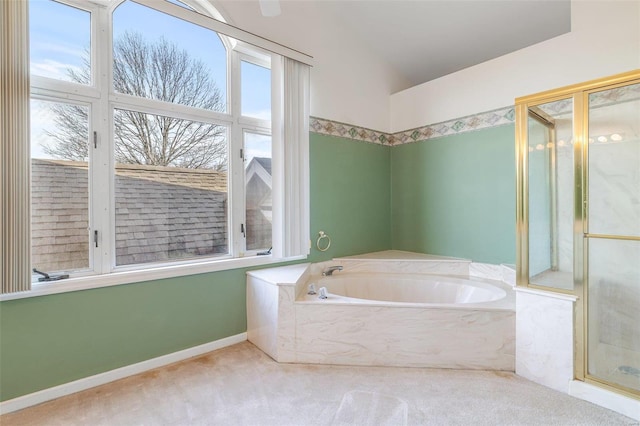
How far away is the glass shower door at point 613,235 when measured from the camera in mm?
1935

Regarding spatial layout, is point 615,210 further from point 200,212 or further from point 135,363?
point 135,363

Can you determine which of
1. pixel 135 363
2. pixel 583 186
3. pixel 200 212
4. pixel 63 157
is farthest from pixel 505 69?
pixel 135 363

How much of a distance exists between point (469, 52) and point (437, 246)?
2242 mm

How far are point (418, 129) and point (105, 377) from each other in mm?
3748

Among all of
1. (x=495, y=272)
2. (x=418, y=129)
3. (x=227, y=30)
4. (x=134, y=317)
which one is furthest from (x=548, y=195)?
(x=134, y=317)

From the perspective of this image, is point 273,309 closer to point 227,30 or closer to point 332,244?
point 332,244

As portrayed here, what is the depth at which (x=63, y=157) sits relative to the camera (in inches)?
81.1

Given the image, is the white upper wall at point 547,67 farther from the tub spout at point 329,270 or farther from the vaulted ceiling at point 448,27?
the tub spout at point 329,270

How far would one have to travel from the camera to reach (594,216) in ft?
6.49

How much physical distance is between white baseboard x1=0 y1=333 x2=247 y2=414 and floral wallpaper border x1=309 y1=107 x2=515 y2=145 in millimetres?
2241

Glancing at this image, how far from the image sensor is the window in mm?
2033

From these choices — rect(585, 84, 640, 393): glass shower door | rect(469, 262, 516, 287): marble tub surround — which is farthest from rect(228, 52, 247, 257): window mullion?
rect(585, 84, 640, 393): glass shower door

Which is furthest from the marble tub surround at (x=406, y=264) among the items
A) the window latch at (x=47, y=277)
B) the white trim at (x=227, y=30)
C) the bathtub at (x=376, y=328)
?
the window latch at (x=47, y=277)

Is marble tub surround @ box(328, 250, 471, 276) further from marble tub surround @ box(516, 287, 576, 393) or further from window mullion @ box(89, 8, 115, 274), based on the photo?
window mullion @ box(89, 8, 115, 274)
